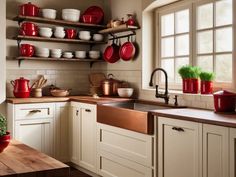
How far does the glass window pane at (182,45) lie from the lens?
4082 millimetres

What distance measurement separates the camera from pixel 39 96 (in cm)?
473

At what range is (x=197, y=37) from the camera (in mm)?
3910

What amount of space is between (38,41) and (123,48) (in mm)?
1208

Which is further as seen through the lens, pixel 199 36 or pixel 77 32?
pixel 77 32

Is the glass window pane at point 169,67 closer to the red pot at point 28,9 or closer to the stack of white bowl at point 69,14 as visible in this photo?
the stack of white bowl at point 69,14

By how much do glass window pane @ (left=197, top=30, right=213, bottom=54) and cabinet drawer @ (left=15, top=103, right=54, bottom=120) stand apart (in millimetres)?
1957

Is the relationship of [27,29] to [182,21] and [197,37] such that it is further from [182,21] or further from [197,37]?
[197,37]

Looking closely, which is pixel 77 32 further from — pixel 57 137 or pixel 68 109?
pixel 57 137

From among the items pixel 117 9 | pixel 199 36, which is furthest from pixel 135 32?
pixel 199 36

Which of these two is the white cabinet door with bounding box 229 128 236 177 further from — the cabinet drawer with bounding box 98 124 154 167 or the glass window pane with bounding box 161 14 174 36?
the glass window pane with bounding box 161 14 174 36

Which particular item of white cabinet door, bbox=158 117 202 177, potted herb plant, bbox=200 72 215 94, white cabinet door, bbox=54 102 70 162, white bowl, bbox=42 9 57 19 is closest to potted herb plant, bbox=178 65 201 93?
potted herb plant, bbox=200 72 215 94

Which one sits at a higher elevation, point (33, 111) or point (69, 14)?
→ point (69, 14)

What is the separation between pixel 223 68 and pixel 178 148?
1.14 m

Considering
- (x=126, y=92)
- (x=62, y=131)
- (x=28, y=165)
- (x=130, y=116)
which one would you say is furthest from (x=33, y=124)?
(x=28, y=165)
